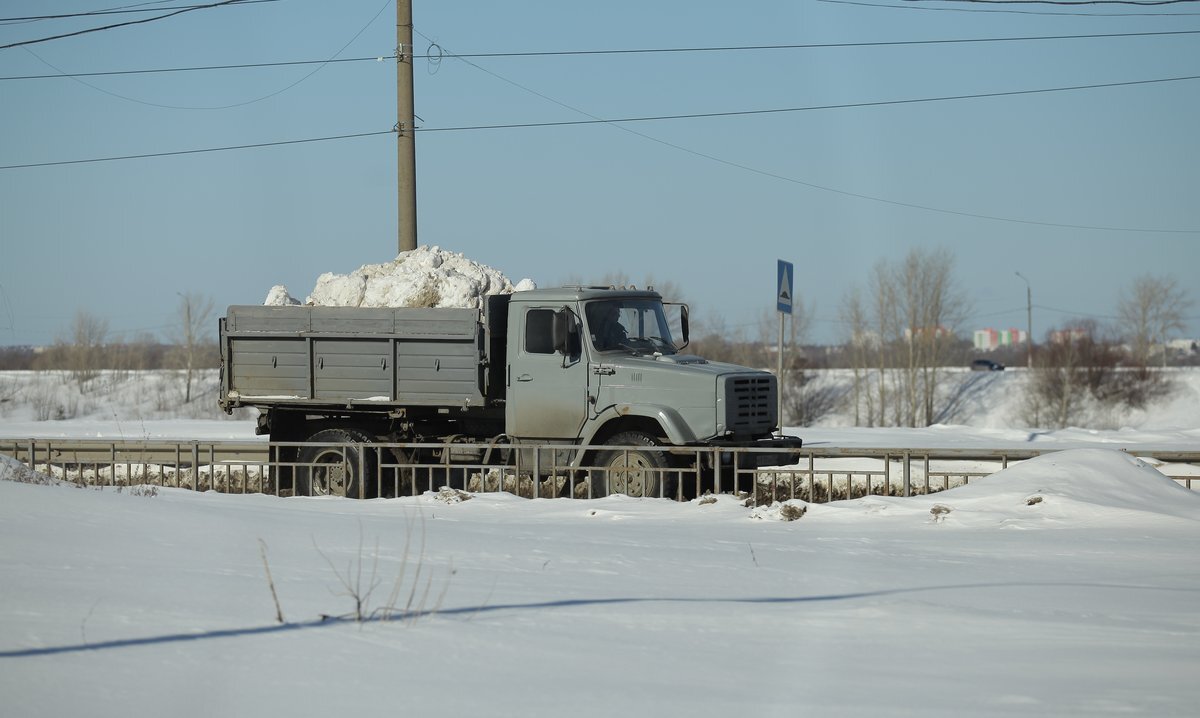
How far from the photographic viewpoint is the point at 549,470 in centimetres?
1378

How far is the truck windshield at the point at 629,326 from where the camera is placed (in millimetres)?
13867

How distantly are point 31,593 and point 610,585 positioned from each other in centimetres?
344

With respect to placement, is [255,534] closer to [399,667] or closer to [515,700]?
[399,667]

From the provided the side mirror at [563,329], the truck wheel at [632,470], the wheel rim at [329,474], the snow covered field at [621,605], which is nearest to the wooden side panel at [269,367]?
the wheel rim at [329,474]

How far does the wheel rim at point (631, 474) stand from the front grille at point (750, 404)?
39.9 inches

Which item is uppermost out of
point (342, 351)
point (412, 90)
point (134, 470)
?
point (412, 90)

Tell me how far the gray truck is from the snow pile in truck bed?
93 cm

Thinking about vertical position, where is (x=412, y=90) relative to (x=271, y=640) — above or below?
above

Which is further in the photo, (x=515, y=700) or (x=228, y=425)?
(x=228, y=425)

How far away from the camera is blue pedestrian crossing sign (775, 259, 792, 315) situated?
52.0 feet

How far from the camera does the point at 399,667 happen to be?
5.46 meters

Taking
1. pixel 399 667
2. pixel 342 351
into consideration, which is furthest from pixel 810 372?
pixel 399 667

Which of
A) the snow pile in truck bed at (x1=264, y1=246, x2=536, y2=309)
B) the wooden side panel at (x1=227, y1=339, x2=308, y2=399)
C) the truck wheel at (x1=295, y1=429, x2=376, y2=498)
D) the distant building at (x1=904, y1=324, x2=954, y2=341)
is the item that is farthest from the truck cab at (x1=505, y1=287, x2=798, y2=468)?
the distant building at (x1=904, y1=324, x2=954, y2=341)

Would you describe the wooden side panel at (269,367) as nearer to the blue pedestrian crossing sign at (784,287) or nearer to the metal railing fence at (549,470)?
the metal railing fence at (549,470)
